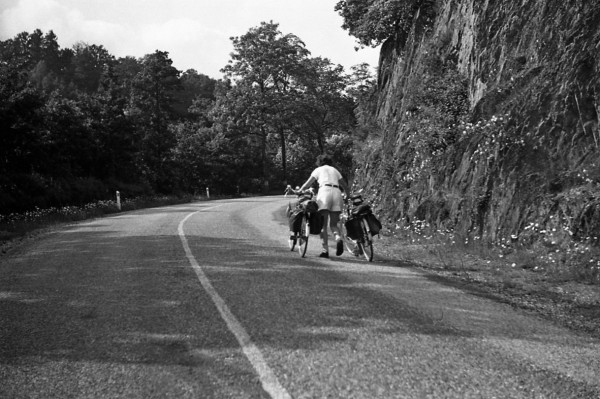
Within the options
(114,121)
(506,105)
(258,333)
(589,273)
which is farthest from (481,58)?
(114,121)

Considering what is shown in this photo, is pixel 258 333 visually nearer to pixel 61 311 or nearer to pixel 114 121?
pixel 61 311

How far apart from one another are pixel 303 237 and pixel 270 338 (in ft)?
18.2

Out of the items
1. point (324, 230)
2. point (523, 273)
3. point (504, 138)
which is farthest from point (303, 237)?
point (504, 138)

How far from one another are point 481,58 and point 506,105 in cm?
313

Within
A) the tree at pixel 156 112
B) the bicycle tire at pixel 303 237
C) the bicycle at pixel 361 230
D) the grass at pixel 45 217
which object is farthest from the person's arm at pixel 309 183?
the tree at pixel 156 112

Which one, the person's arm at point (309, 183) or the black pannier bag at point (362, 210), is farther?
the person's arm at point (309, 183)

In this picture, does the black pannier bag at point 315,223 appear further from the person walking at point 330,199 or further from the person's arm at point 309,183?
the person's arm at point 309,183

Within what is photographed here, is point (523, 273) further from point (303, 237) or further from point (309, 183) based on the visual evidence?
point (309, 183)

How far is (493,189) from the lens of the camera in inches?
427

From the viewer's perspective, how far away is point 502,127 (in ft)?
37.0

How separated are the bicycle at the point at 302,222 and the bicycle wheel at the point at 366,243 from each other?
3.26 feet

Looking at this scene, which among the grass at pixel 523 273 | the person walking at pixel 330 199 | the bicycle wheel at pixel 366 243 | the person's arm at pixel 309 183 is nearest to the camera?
the grass at pixel 523 273

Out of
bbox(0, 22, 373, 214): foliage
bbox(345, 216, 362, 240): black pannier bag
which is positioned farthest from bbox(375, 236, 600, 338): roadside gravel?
bbox(0, 22, 373, 214): foliage

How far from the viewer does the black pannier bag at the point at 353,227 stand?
10109 millimetres
